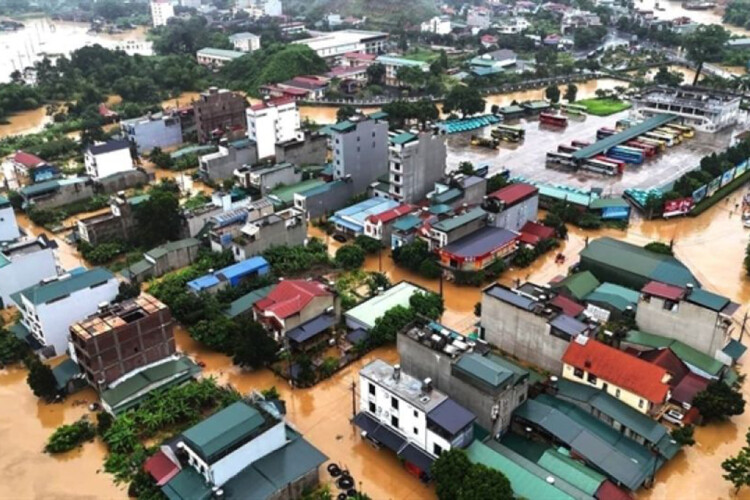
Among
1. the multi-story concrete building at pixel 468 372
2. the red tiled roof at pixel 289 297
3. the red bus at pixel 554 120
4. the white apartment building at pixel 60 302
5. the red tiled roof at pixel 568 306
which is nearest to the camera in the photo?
the multi-story concrete building at pixel 468 372

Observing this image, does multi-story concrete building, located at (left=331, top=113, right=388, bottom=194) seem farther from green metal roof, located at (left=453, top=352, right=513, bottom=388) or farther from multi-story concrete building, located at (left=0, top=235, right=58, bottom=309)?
green metal roof, located at (left=453, top=352, right=513, bottom=388)

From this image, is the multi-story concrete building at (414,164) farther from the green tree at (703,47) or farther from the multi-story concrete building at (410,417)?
the green tree at (703,47)

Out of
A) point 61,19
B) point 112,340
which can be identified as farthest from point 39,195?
point 61,19

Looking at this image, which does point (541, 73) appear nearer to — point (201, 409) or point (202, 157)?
point (202, 157)

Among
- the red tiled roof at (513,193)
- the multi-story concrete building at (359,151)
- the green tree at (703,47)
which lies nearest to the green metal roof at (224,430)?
the red tiled roof at (513,193)

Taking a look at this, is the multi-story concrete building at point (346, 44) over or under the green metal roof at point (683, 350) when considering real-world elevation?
over
